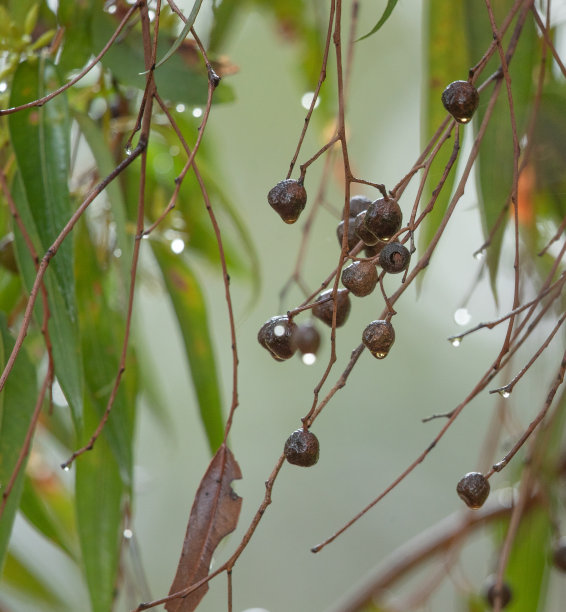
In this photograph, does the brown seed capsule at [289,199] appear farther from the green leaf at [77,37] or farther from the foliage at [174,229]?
the green leaf at [77,37]

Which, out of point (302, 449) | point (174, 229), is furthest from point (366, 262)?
point (174, 229)

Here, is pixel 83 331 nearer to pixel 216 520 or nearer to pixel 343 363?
pixel 216 520

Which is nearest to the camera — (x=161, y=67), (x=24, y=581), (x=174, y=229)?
(x=161, y=67)

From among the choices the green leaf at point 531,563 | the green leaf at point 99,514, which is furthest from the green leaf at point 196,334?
A: the green leaf at point 531,563

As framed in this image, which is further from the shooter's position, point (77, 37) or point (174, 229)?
point (174, 229)

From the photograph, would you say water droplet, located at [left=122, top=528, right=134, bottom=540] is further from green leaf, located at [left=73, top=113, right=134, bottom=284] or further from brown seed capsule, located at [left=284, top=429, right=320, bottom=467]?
brown seed capsule, located at [left=284, top=429, right=320, bottom=467]

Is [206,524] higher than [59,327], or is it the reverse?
[59,327]

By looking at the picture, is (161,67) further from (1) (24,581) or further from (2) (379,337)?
(1) (24,581)
